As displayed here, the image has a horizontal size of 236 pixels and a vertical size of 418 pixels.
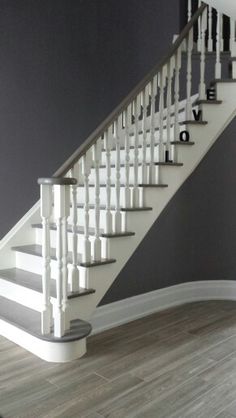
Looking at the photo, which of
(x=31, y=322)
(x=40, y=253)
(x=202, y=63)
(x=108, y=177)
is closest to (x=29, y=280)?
(x=40, y=253)

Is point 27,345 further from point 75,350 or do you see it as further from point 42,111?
point 42,111

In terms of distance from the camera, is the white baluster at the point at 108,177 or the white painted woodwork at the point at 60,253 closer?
the white painted woodwork at the point at 60,253

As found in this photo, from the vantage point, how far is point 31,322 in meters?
2.85

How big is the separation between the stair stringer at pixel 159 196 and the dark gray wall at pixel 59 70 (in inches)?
46.0

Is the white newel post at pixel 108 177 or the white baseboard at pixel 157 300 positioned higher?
the white newel post at pixel 108 177

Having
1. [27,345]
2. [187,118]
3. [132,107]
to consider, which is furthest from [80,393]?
[187,118]

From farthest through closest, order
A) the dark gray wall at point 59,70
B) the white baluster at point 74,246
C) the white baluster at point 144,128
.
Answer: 1. the dark gray wall at point 59,70
2. the white baluster at point 144,128
3. the white baluster at point 74,246

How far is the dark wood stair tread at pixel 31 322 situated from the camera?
2.61 m

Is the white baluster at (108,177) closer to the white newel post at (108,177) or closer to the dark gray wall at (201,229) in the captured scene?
the white newel post at (108,177)

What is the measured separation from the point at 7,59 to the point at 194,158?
6.22 ft

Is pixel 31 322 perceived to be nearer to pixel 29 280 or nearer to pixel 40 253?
pixel 29 280

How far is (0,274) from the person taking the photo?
337cm

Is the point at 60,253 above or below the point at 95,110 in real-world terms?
below

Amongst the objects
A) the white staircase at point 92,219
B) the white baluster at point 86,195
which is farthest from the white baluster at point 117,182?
the white baluster at point 86,195
